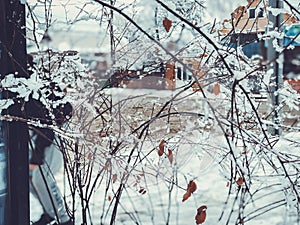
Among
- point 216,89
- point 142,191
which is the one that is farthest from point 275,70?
point 142,191

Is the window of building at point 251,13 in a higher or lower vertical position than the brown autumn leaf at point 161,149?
higher

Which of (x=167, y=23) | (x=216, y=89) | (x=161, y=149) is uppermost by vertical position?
(x=167, y=23)

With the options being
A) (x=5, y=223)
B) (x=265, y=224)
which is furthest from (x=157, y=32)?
(x=265, y=224)

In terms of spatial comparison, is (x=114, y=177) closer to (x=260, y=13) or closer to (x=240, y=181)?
(x=240, y=181)

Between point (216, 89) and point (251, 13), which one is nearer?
point (216, 89)

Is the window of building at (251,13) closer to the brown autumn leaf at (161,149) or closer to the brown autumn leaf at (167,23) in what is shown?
the brown autumn leaf at (167,23)

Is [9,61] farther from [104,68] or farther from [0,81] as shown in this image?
[104,68]

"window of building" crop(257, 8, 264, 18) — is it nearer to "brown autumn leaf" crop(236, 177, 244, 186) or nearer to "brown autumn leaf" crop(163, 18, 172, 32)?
"brown autumn leaf" crop(163, 18, 172, 32)

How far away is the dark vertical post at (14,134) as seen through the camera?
1123mm

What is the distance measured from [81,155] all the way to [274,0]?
2.27 feet

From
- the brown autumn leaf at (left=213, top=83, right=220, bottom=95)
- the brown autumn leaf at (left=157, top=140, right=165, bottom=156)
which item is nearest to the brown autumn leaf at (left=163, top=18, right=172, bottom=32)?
the brown autumn leaf at (left=213, top=83, right=220, bottom=95)

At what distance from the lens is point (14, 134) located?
1.15m

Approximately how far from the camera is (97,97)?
1.24 m

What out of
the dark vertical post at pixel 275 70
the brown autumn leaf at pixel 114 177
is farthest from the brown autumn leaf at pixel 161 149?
the dark vertical post at pixel 275 70
